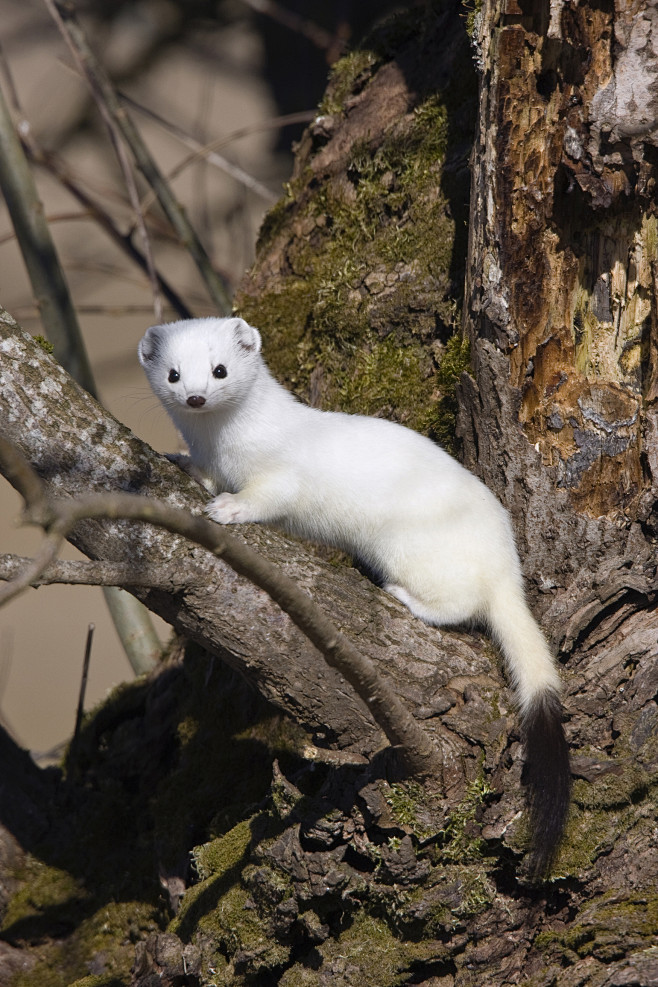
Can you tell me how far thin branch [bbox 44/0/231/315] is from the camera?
4.01m

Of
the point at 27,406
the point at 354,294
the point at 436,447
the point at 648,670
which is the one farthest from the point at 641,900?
the point at 354,294

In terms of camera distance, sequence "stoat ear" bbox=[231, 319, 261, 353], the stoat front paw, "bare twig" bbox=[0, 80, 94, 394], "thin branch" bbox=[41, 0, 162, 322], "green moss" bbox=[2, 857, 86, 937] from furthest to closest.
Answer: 1. "thin branch" bbox=[41, 0, 162, 322]
2. "bare twig" bbox=[0, 80, 94, 394]
3. "stoat ear" bbox=[231, 319, 261, 353]
4. "green moss" bbox=[2, 857, 86, 937]
5. the stoat front paw

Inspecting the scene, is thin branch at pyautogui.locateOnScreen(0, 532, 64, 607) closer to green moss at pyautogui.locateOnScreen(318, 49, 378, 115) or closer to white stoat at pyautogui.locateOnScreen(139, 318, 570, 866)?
white stoat at pyautogui.locateOnScreen(139, 318, 570, 866)

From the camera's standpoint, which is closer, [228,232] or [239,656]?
[239,656]

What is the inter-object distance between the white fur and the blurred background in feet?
9.11

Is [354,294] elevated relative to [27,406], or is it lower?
elevated

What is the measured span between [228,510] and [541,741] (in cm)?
115

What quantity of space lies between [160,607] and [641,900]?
153cm

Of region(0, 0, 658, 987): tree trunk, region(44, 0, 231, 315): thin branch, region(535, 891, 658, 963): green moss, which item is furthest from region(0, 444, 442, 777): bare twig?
region(44, 0, 231, 315): thin branch

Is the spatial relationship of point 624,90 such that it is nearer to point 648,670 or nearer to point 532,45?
point 532,45

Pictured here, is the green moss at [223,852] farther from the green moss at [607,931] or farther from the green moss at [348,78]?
the green moss at [348,78]

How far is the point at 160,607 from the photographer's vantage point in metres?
2.27

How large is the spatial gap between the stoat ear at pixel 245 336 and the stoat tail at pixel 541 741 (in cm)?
139

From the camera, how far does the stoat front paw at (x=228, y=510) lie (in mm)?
2549
